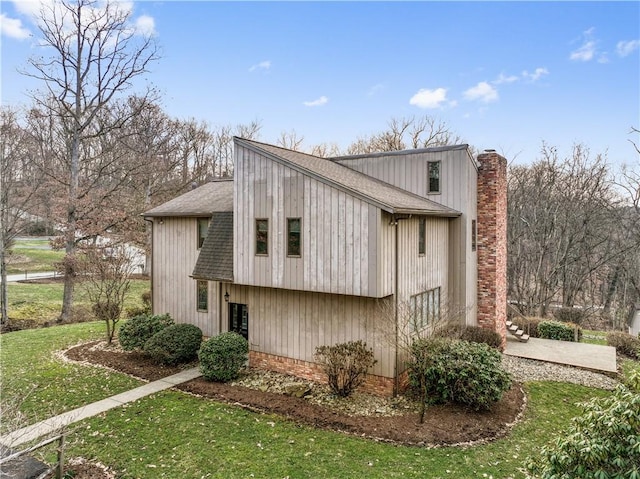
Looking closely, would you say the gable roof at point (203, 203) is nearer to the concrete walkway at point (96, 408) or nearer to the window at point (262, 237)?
the window at point (262, 237)

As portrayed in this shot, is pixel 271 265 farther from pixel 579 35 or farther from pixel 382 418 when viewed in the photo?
pixel 579 35

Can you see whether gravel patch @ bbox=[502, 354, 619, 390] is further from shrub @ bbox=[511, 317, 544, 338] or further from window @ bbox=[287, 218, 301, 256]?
window @ bbox=[287, 218, 301, 256]

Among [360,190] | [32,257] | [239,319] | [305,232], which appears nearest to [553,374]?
[360,190]

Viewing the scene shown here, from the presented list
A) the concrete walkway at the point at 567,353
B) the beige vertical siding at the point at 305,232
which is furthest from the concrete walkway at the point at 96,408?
the concrete walkway at the point at 567,353

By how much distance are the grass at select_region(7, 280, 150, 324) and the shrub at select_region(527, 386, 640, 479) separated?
20796mm

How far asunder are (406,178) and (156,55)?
1603cm

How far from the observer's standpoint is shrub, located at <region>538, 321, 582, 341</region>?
16.3 meters

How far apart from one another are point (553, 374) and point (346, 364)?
7396 mm

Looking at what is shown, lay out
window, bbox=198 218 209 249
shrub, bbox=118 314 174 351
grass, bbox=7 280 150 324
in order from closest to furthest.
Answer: shrub, bbox=118 314 174 351 < window, bbox=198 218 209 249 < grass, bbox=7 280 150 324

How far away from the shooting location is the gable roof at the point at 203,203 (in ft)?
45.1

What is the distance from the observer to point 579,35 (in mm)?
16406

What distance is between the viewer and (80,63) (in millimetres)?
19578

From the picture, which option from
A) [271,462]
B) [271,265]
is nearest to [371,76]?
[271,265]

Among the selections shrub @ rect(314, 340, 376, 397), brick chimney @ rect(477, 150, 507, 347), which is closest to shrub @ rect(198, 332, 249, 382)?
shrub @ rect(314, 340, 376, 397)
